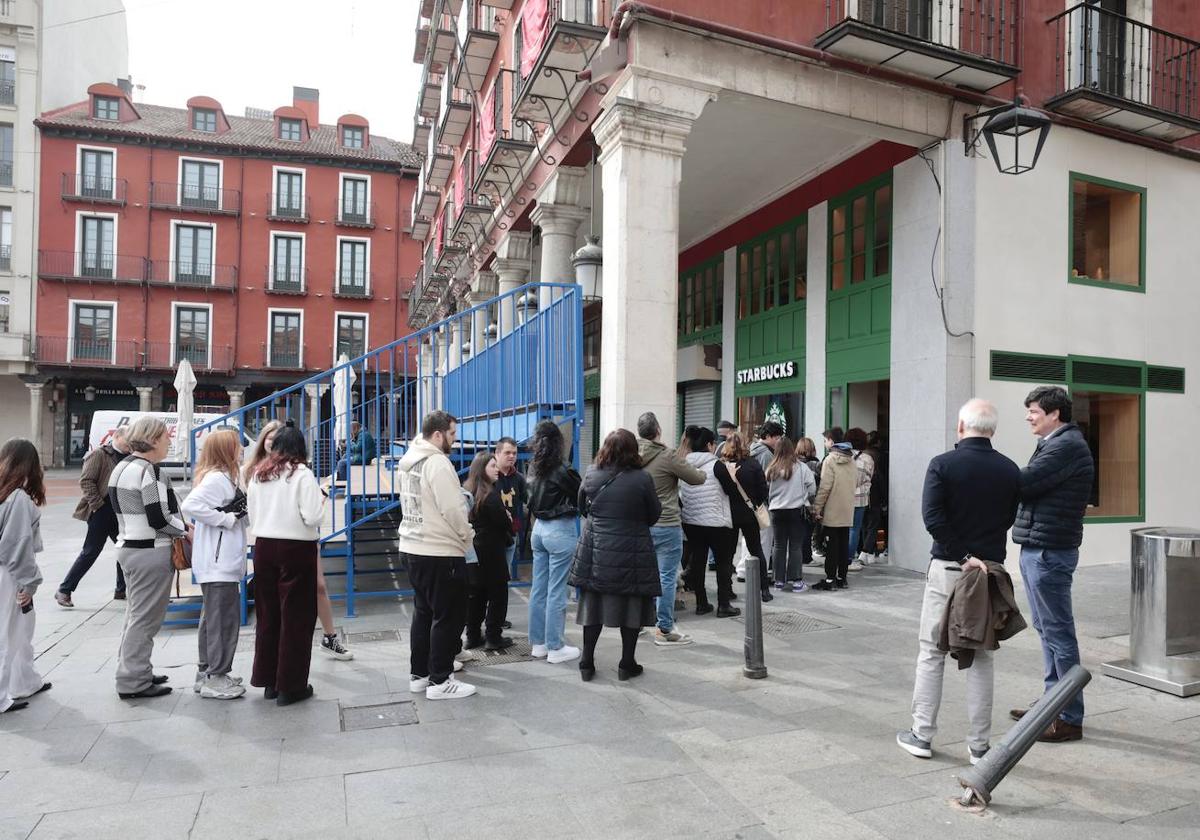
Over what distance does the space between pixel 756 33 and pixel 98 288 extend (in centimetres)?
3492

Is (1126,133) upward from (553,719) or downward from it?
upward

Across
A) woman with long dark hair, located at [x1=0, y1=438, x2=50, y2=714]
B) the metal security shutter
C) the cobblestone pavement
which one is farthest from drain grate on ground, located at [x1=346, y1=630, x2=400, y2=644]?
the metal security shutter

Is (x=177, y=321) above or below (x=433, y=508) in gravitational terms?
above

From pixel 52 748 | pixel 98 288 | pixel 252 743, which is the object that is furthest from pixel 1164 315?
pixel 98 288

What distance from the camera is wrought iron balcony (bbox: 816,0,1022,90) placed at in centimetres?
884

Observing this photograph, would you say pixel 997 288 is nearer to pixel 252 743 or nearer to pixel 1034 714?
pixel 1034 714

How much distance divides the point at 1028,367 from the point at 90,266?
37.6 m

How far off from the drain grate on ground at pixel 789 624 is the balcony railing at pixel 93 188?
37229 millimetres

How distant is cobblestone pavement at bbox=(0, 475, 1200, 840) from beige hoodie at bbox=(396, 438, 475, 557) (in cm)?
102

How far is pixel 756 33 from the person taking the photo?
345 inches

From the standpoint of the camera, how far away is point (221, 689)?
200 inches

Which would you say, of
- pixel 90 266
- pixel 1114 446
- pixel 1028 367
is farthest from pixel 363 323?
pixel 1114 446

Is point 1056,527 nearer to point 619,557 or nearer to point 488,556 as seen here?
point 619,557

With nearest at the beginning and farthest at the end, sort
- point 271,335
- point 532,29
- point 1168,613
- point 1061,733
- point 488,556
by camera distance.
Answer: point 1061,733, point 1168,613, point 488,556, point 532,29, point 271,335
